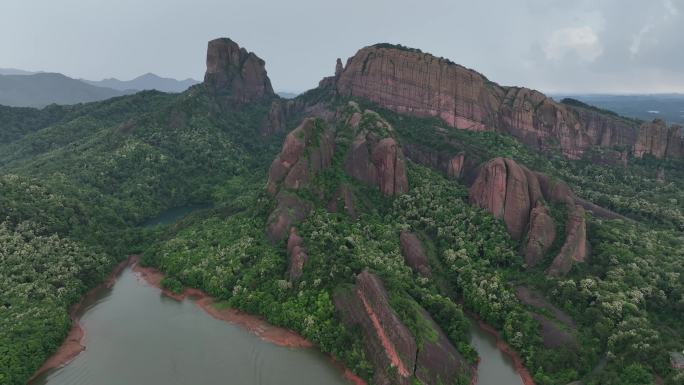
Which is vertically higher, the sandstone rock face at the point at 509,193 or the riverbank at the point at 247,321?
the sandstone rock face at the point at 509,193

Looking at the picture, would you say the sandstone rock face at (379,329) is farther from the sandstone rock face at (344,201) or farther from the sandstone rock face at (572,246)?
the sandstone rock face at (572,246)

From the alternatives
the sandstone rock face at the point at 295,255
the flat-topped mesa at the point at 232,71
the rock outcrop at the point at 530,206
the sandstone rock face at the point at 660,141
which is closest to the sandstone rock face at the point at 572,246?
the rock outcrop at the point at 530,206

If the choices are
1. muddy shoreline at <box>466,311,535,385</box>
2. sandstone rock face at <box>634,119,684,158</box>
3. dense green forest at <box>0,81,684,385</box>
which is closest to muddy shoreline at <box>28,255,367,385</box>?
dense green forest at <box>0,81,684,385</box>

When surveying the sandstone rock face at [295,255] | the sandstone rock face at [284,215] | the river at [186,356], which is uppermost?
the sandstone rock face at [284,215]

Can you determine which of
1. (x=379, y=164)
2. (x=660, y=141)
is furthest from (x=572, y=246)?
(x=660, y=141)

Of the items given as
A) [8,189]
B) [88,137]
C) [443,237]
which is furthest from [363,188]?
[88,137]

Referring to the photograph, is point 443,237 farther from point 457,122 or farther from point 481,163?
point 457,122

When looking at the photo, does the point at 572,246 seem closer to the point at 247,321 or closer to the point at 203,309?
the point at 247,321
